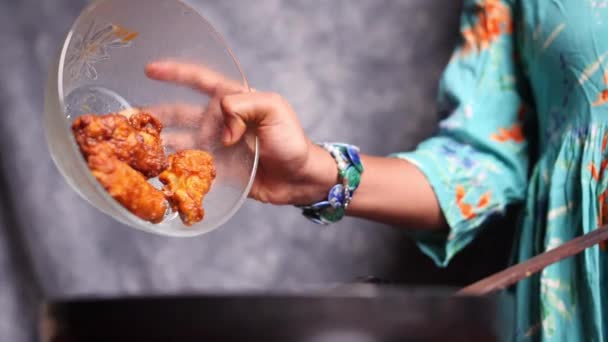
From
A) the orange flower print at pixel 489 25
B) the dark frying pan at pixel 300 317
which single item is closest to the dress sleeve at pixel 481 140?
the orange flower print at pixel 489 25

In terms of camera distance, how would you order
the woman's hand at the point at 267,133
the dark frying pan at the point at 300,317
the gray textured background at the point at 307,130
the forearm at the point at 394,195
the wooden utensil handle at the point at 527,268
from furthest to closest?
the gray textured background at the point at 307,130
the forearm at the point at 394,195
the woman's hand at the point at 267,133
the wooden utensil handle at the point at 527,268
the dark frying pan at the point at 300,317

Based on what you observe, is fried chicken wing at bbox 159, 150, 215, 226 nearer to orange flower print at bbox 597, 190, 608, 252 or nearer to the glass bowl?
the glass bowl

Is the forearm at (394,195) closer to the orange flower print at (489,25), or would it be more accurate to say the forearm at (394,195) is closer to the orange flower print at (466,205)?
the orange flower print at (466,205)

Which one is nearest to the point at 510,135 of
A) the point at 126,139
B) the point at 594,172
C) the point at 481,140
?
the point at 481,140

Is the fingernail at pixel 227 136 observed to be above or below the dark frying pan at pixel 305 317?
above

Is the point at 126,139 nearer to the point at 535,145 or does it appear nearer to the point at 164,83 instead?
the point at 164,83

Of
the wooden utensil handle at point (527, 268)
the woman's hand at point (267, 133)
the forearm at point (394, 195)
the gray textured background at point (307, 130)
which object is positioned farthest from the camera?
the gray textured background at point (307, 130)

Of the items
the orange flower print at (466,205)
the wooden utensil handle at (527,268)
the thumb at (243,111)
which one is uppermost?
the thumb at (243,111)

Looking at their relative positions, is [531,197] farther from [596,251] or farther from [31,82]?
[31,82]
